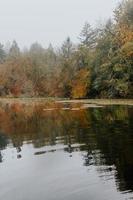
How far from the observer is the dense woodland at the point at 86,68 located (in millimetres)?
76250

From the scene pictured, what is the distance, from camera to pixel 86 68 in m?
94.2

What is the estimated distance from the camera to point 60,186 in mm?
15656

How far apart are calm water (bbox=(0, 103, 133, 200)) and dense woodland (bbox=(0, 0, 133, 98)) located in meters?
44.3

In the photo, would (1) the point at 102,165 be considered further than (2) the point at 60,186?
Yes

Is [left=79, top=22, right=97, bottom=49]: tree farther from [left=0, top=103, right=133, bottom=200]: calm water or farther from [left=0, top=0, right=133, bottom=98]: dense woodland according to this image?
[left=0, top=103, right=133, bottom=200]: calm water

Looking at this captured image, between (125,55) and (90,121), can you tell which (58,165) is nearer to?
(90,121)

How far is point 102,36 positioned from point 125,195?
256 feet

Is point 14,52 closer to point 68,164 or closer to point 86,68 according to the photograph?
point 86,68

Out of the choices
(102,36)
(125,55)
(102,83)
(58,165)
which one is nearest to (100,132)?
(58,165)

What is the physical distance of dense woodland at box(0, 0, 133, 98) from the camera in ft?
250

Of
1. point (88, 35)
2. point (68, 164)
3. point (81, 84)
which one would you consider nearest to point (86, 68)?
point (81, 84)

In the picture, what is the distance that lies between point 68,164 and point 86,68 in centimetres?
7542

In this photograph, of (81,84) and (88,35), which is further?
(88,35)

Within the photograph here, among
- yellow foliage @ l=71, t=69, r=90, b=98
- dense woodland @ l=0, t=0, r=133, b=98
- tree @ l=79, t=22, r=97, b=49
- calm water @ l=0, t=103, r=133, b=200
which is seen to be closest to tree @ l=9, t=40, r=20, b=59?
dense woodland @ l=0, t=0, r=133, b=98
